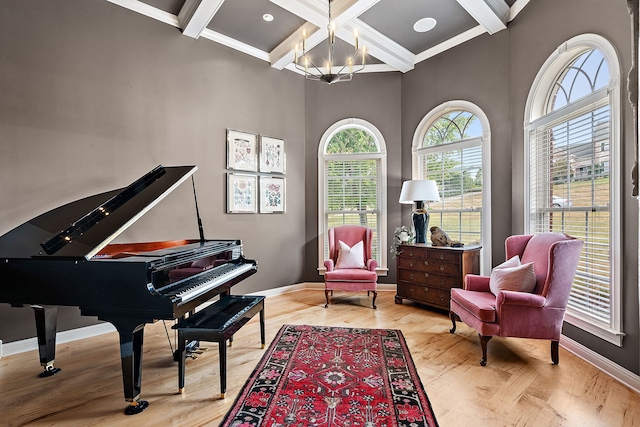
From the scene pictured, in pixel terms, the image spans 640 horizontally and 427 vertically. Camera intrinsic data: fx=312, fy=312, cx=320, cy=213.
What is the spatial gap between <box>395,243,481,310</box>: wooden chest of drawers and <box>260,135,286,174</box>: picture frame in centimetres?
219

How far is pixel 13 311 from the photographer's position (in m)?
2.84

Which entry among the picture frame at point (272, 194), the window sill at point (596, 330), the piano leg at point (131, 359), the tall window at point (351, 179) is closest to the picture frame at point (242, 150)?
the picture frame at point (272, 194)

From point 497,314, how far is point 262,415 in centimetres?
199

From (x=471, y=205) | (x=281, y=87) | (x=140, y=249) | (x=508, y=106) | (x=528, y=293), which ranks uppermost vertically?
(x=281, y=87)

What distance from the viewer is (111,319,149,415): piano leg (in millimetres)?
1895

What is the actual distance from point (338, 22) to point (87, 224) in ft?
10.7

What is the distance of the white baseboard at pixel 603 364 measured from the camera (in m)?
2.22

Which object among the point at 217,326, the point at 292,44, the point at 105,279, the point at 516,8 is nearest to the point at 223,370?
the point at 217,326

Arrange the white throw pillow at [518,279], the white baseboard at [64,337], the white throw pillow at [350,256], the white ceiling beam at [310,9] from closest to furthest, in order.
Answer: the white throw pillow at [518,279], the white baseboard at [64,337], the white ceiling beam at [310,9], the white throw pillow at [350,256]

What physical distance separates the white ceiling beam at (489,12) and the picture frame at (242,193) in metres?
3.31

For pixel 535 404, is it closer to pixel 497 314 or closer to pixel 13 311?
pixel 497 314

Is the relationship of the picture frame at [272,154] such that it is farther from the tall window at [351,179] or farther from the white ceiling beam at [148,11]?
the white ceiling beam at [148,11]

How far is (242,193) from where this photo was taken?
4.41 m

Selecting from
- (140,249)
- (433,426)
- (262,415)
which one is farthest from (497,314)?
(140,249)
